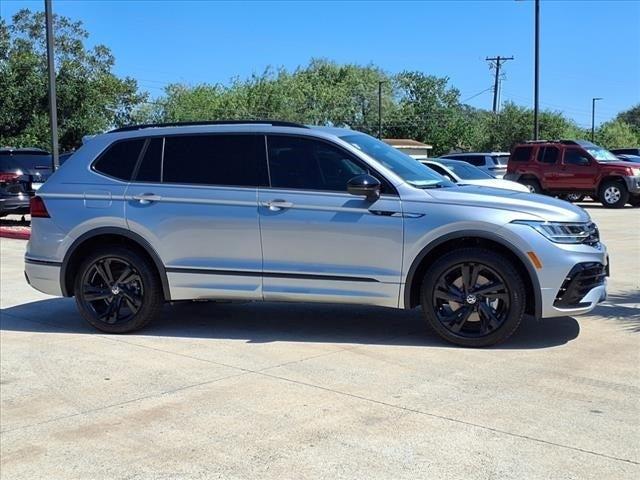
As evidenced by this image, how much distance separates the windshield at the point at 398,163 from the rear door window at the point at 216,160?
32.1 inches

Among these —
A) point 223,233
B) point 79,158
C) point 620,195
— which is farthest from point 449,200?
point 620,195

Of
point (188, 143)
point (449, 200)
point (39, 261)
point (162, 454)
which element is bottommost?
point (162, 454)

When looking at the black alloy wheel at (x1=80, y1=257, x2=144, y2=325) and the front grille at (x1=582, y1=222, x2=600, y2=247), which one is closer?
the front grille at (x1=582, y1=222, x2=600, y2=247)

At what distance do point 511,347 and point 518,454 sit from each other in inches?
84.2

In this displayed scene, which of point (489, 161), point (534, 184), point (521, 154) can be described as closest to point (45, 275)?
point (534, 184)

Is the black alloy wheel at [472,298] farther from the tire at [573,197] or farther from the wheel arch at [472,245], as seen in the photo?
the tire at [573,197]

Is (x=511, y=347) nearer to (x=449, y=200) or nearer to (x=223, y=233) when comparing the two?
(x=449, y=200)

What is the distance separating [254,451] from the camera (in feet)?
13.1

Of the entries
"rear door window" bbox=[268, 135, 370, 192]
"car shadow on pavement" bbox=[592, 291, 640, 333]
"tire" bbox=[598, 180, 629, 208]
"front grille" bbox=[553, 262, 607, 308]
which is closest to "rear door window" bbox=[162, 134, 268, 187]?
"rear door window" bbox=[268, 135, 370, 192]

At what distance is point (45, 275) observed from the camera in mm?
6848

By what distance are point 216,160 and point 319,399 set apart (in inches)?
103

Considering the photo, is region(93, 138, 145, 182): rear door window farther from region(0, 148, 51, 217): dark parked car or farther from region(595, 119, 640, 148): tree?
region(595, 119, 640, 148): tree

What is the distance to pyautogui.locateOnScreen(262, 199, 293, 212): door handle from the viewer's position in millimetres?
6160

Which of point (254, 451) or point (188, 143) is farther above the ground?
point (188, 143)
